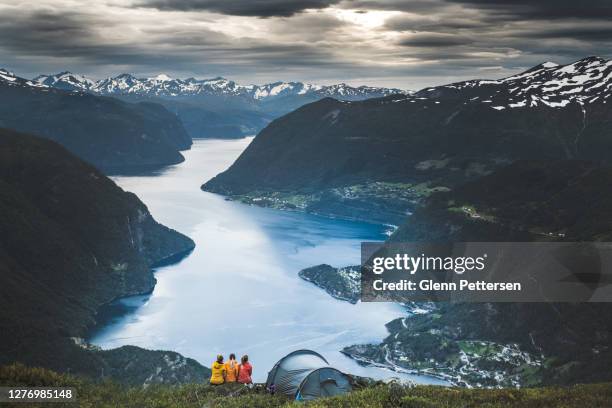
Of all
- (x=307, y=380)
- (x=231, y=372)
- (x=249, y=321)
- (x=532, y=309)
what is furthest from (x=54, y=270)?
(x=307, y=380)

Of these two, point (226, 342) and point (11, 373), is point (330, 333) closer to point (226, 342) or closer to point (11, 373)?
point (226, 342)

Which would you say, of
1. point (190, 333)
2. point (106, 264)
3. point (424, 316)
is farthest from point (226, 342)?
point (106, 264)

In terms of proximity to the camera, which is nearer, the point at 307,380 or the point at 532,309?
the point at 307,380

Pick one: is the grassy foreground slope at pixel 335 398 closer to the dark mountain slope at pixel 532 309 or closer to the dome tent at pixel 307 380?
the dome tent at pixel 307 380

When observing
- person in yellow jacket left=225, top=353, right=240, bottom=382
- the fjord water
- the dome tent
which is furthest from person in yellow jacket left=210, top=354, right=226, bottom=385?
the fjord water

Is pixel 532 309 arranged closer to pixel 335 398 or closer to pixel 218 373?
pixel 218 373

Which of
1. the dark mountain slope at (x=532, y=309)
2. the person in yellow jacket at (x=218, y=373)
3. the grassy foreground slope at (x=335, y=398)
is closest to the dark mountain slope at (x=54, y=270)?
the dark mountain slope at (x=532, y=309)

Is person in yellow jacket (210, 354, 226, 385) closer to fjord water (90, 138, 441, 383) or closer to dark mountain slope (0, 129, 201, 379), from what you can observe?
dark mountain slope (0, 129, 201, 379)
